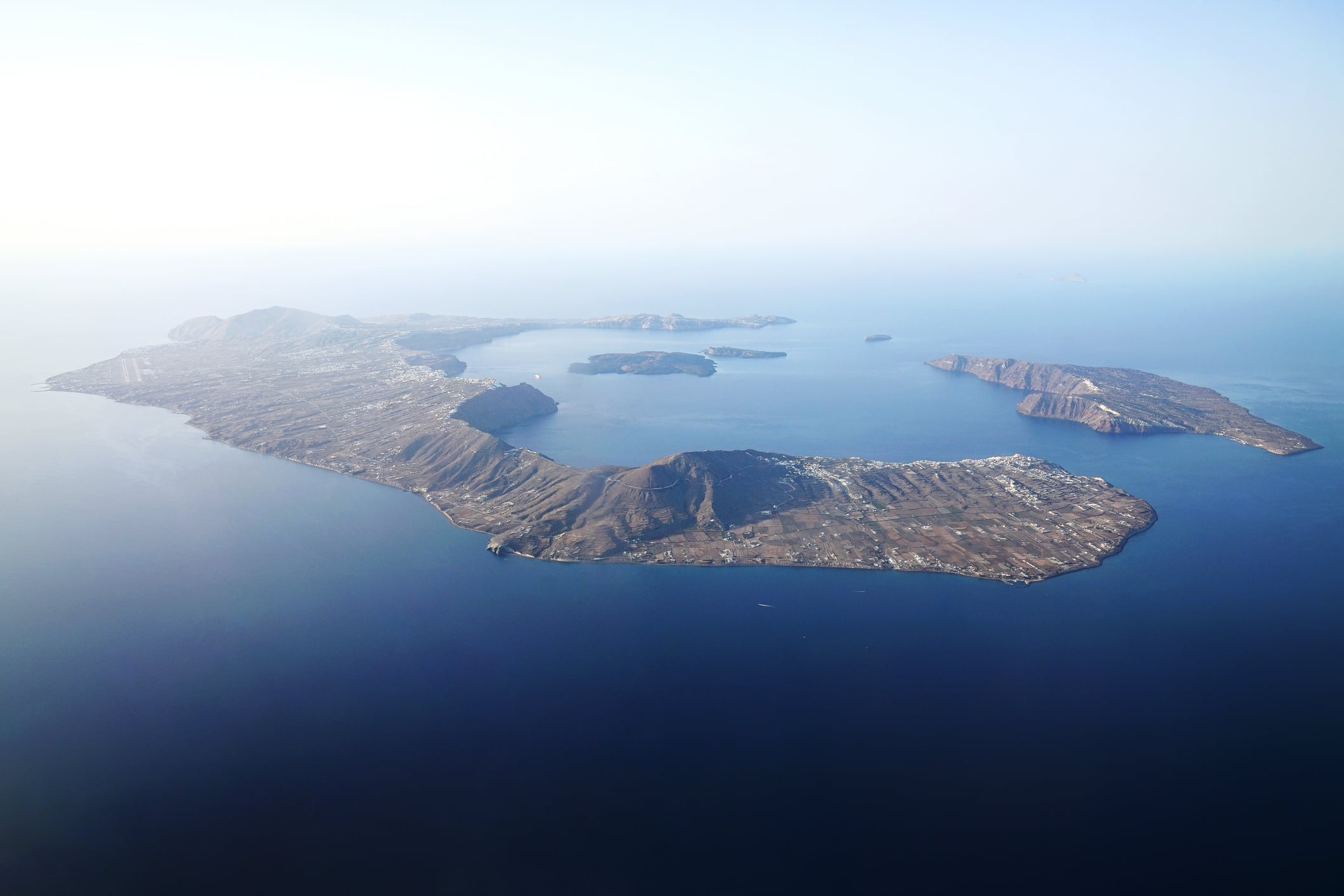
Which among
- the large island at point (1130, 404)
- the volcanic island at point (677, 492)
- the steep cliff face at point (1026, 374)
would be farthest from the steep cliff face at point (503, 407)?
the steep cliff face at point (1026, 374)

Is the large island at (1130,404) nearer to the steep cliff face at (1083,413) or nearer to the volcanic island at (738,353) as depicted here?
the steep cliff face at (1083,413)

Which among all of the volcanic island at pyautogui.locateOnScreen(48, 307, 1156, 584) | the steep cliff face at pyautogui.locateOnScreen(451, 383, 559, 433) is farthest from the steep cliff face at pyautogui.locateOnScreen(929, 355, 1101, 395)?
the steep cliff face at pyautogui.locateOnScreen(451, 383, 559, 433)

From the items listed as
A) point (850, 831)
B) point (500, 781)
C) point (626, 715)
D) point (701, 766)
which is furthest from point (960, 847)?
point (500, 781)

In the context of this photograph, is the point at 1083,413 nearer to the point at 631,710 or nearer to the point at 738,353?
the point at 738,353

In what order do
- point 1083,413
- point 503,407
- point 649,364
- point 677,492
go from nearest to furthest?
point 677,492 → point 503,407 → point 1083,413 → point 649,364

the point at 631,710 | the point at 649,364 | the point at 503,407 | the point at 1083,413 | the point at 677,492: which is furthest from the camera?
the point at 649,364

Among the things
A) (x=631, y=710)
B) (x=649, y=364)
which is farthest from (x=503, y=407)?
(x=631, y=710)
